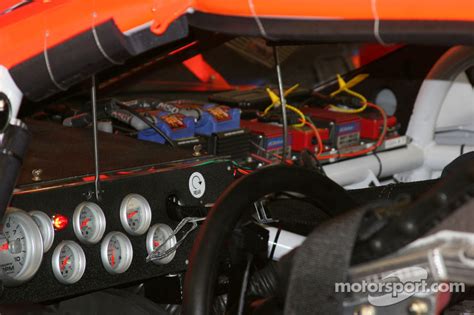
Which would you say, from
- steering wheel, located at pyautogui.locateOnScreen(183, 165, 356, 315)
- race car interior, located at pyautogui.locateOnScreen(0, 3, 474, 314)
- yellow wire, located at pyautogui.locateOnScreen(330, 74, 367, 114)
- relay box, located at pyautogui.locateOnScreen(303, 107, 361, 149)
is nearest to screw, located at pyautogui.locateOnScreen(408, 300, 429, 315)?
race car interior, located at pyautogui.locateOnScreen(0, 3, 474, 314)

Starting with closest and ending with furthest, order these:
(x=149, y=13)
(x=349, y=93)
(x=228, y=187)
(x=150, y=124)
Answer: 1. (x=149, y=13)
2. (x=228, y=187)
3. (x=150, y=124)
4. (x=349, y=93)

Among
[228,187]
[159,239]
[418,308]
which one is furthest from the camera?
[159,239]

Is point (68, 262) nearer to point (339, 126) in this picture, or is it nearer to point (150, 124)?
point (150, 124)

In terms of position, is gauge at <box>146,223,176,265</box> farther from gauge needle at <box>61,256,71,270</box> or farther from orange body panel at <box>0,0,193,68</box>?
orange body panel at <box>0,0,193,68</box>

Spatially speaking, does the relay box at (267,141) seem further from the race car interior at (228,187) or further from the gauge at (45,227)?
the gauge at (45,227)

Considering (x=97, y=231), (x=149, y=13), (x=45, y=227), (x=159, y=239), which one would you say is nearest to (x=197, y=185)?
(x=159, y=239)

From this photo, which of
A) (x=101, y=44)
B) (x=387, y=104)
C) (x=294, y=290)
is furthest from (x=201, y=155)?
(x=387, y=104)

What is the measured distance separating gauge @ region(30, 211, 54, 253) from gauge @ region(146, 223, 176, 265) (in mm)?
226

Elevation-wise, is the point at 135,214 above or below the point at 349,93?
below

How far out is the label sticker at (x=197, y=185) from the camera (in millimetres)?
1983

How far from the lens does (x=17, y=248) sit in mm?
1687

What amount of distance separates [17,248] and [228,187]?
52cm

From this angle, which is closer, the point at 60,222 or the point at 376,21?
the point at 376,21

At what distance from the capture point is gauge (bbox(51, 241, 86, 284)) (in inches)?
69.2
